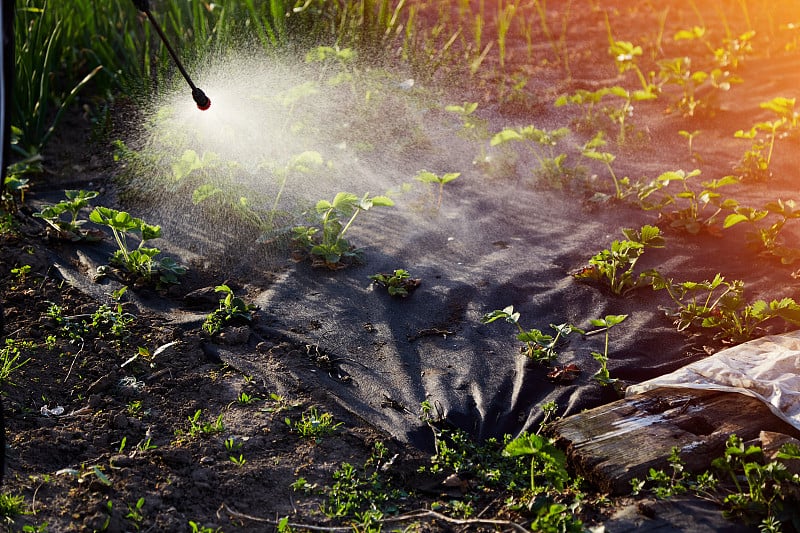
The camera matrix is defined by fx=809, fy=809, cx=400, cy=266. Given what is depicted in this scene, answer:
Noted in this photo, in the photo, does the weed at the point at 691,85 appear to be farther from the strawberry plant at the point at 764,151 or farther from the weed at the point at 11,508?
the weed at the point at 11,508

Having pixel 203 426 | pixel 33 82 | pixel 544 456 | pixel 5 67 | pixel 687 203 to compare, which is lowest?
pixel 687 203

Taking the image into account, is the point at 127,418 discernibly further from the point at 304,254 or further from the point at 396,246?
the point at 396,246

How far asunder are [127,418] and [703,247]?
2.29 metres

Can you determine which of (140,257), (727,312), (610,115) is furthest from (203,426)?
(610,115)

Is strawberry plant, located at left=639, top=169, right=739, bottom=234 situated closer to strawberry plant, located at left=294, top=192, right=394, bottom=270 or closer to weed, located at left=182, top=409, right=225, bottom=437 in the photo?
strawberry plant, located at left=294, top=192, right=394, bottom=270

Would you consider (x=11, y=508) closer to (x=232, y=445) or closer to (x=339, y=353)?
(x=232, y=445)

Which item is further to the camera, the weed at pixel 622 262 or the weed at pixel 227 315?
the weed at pixel 622 262

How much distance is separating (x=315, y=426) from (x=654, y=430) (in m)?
0.91

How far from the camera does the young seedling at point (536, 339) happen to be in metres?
2.48

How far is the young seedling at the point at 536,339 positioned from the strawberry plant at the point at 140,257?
47.1 inches

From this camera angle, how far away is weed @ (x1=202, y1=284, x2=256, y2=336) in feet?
8.82

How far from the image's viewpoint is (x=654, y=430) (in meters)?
2.14

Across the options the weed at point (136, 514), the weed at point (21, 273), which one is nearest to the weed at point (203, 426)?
the weed at point (136, 514)

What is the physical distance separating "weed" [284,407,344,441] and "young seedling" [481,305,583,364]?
57 cm
